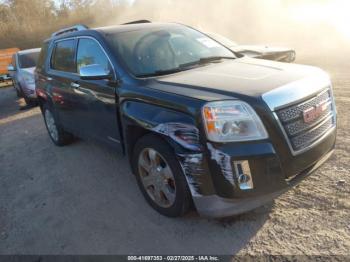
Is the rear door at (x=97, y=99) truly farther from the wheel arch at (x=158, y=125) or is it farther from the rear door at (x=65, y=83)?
the wheel arch at (x=158, y=125)

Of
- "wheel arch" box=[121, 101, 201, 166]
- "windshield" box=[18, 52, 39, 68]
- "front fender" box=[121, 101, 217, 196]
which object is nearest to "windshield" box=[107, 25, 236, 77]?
"wheel arch" box=[121, 101, 201, 166]

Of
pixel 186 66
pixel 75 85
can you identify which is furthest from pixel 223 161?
pixel 75 85

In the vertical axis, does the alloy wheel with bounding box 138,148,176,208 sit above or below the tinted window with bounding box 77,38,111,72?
below

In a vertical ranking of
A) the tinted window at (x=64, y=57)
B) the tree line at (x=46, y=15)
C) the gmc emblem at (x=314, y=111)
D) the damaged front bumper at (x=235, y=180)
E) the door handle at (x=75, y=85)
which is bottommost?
the tree line at (x=46, y=15)

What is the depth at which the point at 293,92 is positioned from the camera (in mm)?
2805

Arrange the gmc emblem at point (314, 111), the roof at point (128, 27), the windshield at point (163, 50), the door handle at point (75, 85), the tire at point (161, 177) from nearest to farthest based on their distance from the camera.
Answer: the gmc emblem at point (314, 111)
the tire at point (161, 177)
the windshield at point (163, 50)
the roof at point (128, 27)
the door handle at point (75, 85)

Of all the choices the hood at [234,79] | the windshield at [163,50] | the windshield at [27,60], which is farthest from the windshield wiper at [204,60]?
the windshield at [27,60]

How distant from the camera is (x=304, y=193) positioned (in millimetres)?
3414

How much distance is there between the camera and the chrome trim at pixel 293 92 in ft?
8.82

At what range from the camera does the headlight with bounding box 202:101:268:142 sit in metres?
2.65

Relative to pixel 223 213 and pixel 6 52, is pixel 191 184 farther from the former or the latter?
pixel 6 52

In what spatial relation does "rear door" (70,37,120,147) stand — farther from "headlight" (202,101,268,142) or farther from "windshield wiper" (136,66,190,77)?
"headlight" (202,101,268,142)

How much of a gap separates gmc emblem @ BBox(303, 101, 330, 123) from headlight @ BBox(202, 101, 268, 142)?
476mm

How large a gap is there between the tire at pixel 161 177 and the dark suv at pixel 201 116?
0.01 meters
